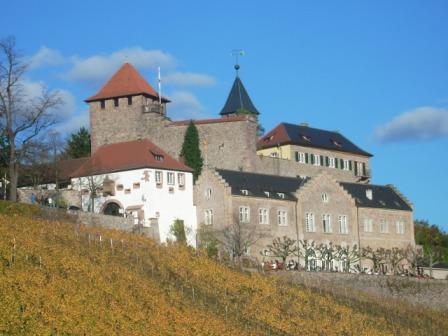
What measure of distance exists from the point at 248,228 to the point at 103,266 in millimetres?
25524

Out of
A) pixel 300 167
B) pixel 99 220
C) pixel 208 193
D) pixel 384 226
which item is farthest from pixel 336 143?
pixel 99 220

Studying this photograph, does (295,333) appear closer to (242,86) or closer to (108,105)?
(108,105)

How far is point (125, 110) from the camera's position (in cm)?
8900

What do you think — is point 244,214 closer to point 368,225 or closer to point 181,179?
point 181,179

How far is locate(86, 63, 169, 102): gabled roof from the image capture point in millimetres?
89125

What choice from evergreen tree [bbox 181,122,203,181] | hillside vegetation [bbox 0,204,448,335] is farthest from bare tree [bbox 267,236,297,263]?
hillside vegetation [bbox 0,204,448,335]

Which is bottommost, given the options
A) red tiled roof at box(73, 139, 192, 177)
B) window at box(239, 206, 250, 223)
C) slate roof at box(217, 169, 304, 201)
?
window at box(239, 206, 250, 223)

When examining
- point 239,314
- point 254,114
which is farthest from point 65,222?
point 254,114

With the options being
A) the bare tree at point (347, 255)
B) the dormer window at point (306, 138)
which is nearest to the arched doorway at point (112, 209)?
the bare tree at point (347, 255)

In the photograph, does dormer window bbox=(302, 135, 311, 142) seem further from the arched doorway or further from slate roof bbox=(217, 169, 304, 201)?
the arched doorway

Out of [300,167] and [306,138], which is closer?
[300,167]

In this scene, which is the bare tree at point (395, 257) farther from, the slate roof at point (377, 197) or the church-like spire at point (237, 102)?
the church-like spire at point (237, 102)

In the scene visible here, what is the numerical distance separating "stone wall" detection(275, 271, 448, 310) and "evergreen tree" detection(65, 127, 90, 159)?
3003cm

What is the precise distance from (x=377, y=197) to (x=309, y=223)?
379 inches
